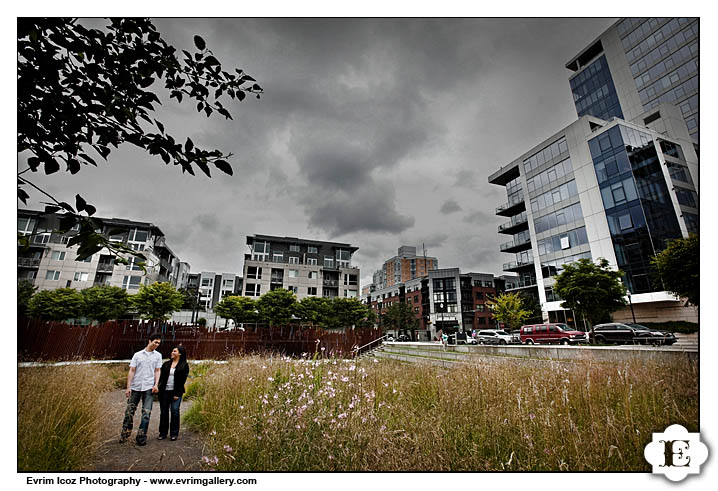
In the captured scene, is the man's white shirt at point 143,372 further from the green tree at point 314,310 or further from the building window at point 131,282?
the building window at point 131,282

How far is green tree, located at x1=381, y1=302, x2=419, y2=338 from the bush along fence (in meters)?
Result: 38.4

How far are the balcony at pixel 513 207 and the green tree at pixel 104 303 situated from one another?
40.2 meters

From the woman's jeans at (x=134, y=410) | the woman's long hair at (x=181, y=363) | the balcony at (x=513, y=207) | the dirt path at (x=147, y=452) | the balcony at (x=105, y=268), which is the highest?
the balcony at (x=513, y=207)

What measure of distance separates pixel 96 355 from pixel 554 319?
32760 mm

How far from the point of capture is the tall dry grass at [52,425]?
8.20ft

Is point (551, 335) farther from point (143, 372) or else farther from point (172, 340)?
point (143, 372)

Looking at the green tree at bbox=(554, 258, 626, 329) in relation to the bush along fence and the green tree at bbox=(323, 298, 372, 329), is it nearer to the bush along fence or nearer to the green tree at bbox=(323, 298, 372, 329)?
the bush along fence

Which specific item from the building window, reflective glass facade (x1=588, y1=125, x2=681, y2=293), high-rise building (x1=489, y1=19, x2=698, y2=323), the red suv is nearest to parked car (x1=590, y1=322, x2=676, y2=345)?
the red suv

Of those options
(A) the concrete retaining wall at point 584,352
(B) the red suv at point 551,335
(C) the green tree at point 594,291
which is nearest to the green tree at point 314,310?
(B) the red suv at point 551,335

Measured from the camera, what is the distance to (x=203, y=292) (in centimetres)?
7238

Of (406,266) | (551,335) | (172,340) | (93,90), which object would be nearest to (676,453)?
(93,90)

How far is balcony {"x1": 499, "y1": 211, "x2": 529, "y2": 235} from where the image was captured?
116 ft
